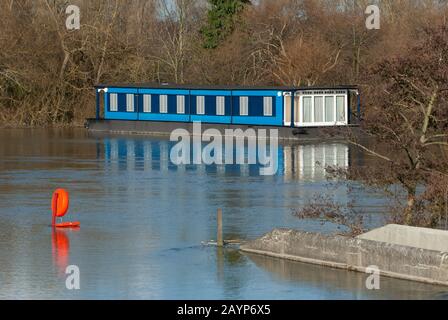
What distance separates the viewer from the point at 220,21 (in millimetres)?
81062

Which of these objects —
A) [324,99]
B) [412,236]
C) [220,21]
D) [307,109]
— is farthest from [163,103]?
[412,236]

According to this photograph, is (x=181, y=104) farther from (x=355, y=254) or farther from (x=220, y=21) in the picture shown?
(x=355, y=254)

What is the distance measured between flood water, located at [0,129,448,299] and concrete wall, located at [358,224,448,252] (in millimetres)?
1241

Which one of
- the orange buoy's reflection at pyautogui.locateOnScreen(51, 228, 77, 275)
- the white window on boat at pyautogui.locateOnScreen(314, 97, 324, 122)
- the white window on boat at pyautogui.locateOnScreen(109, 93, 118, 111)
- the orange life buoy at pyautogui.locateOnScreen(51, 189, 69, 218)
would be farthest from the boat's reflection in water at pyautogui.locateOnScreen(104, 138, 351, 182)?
the orange buoy's reflection at pyautogui.locateOnScreen(51, 228, 77, 275)

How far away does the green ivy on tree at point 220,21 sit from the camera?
80562 mm

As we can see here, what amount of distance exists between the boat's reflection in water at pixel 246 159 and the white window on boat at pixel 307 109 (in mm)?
4023

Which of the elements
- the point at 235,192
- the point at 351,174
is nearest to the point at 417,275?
the point at 351,174

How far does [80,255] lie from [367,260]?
5539mm

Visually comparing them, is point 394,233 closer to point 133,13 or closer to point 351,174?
point 351,174

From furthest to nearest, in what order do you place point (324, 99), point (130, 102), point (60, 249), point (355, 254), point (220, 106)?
point (130, 102)
point (220, 106)
point (324, 99)
point (60, 249)
point (355, 254)

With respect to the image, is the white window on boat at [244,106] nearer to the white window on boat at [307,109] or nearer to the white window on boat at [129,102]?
the white window on boat at [307,109]

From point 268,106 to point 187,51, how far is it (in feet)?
87.3

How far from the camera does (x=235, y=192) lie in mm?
34375

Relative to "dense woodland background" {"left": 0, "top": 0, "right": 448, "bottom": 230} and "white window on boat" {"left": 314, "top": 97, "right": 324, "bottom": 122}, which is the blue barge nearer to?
"white window on boat" {"left": 314, "top": 97, "right": 324, "bottom": 122}
